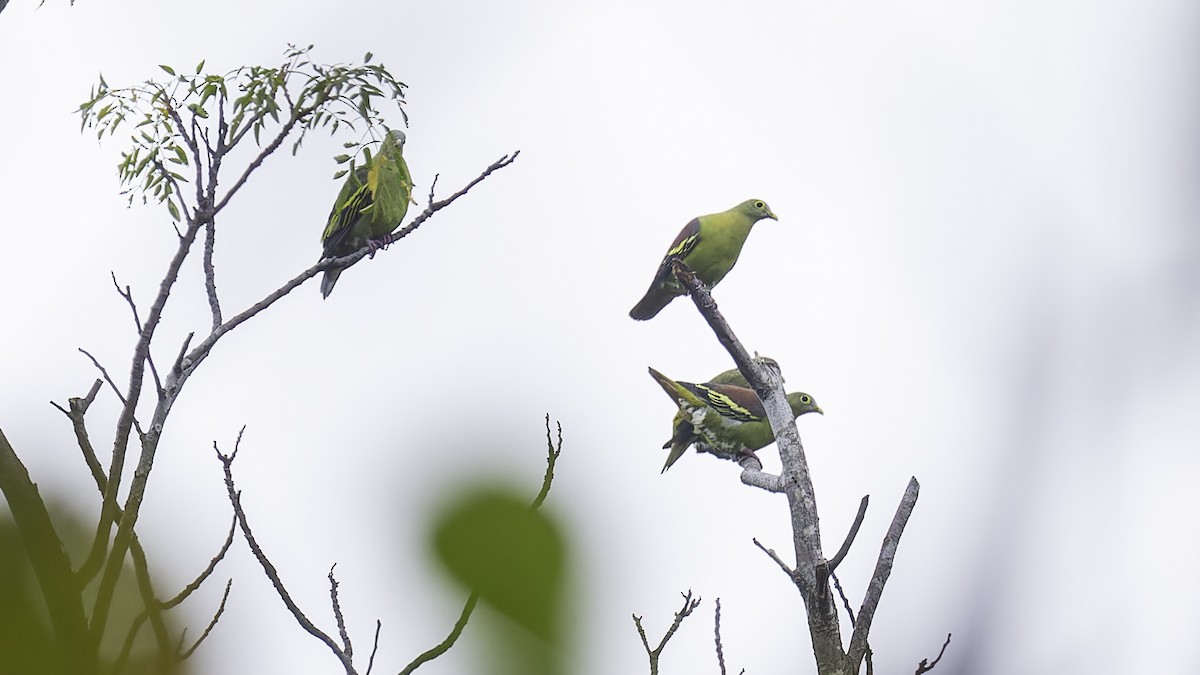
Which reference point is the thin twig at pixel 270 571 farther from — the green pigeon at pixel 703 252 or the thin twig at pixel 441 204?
the green pigeon at pixel 703 252

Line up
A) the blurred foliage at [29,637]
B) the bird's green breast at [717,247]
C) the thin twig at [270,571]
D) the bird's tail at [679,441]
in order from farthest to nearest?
the bird's green breast at [717,247], the bird's tail at [679,441], the thin twig at [270,571], the blurred foliage at [29,637]

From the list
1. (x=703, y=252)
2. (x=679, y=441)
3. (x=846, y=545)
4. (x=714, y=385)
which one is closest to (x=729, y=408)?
(x=714, y=385)

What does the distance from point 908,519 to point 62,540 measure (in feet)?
7.97

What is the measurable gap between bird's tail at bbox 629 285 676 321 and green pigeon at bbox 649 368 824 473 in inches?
49.7

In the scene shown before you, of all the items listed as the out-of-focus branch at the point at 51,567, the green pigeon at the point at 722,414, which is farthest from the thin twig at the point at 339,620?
the green pigeon at the point at 722,414

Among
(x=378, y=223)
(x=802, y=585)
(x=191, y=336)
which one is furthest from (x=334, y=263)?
(x=378, y=223)

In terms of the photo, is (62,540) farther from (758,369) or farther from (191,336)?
(758,369)

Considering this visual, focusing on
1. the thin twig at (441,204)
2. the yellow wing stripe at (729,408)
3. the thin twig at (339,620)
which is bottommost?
the thin twig at (339,620)

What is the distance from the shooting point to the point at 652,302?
7855 millimetres

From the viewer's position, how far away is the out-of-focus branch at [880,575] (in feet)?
8.34

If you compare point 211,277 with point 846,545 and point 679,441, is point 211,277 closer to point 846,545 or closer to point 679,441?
point 846,545

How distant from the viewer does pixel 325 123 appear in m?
2.79

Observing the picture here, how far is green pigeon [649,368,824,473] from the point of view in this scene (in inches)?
254

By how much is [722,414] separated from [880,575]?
12.4 feet
